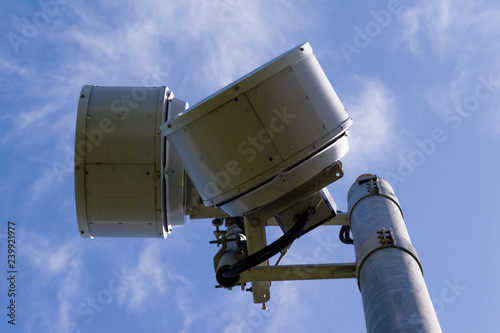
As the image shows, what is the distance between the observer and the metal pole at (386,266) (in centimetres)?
447

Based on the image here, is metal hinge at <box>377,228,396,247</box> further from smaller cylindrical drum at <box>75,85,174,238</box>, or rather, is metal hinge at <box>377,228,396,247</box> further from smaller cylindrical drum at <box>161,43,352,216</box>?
smaller cylindrical drum at <box>75,85,174,238</box>

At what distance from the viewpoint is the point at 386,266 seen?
5082 millimetres

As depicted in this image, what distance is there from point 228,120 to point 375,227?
1692mm

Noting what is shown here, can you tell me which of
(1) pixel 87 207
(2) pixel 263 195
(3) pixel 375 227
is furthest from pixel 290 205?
(1) pixel 87 207

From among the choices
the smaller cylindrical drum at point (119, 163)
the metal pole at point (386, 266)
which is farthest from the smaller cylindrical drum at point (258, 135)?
the smaller cylindrical drum at point (119, 163)

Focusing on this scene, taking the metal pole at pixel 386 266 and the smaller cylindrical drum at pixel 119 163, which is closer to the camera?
the metal pole at pixel 386 266
